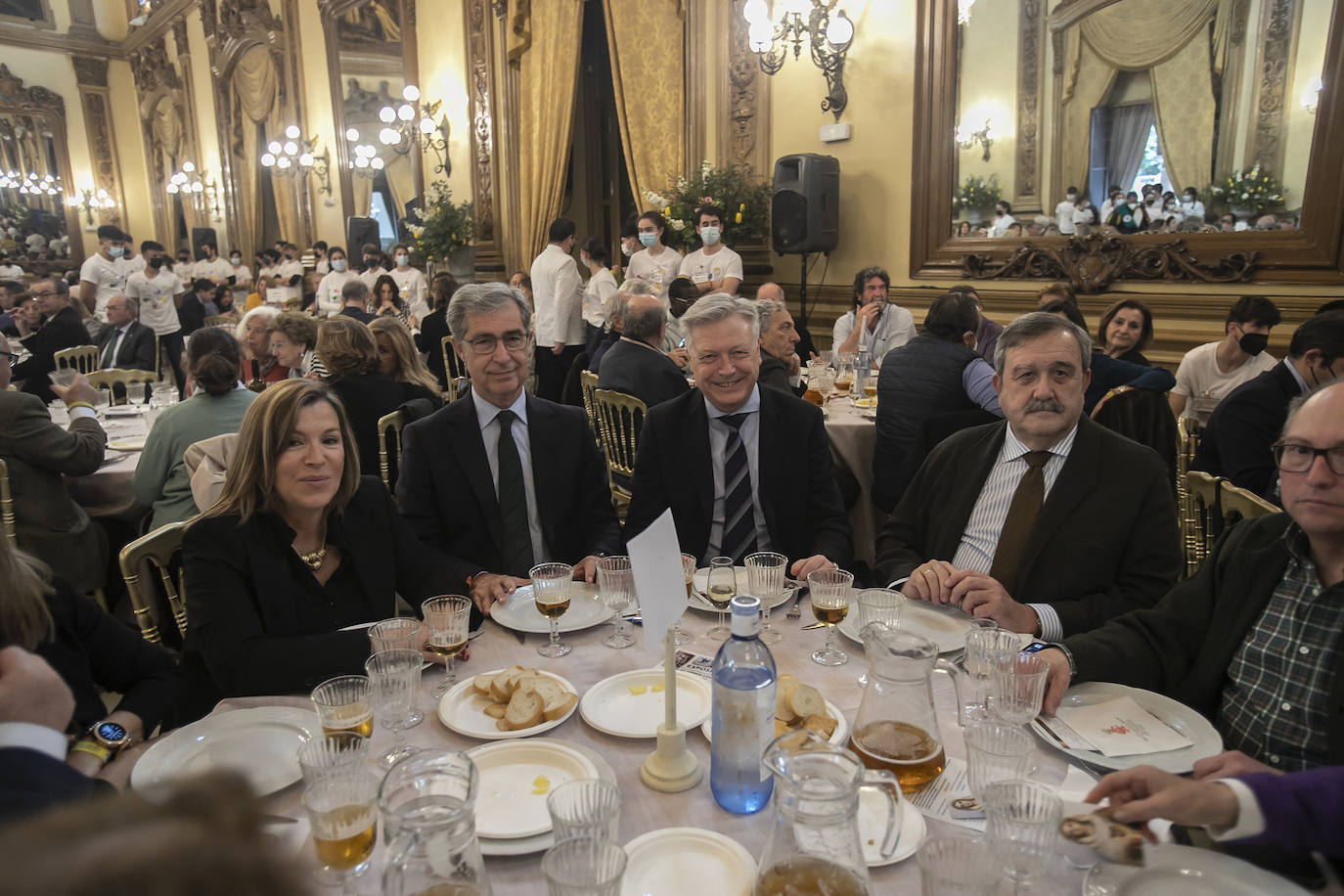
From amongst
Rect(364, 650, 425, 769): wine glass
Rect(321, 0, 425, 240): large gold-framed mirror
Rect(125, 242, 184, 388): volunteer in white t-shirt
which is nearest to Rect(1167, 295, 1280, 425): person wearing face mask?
Rect(364, 650, 425, 769): wine glass

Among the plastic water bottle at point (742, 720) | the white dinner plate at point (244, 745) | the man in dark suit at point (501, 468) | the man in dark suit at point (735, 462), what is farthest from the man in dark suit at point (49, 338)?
the plastic water bottle at point (742, 720)

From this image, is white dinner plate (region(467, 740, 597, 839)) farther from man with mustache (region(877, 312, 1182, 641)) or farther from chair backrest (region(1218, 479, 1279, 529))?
chair backrest (region(1218, 479, 1279, 529))

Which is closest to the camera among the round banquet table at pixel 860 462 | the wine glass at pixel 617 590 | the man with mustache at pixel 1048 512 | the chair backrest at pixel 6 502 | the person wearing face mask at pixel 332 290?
the wine glass at pixel 617 590

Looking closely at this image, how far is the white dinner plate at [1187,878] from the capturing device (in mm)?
903

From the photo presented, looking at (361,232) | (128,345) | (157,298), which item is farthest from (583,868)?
(361,232)

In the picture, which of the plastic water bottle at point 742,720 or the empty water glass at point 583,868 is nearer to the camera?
the empty water glass at point 583,868

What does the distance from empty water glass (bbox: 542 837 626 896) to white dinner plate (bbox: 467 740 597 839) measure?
0.70 ft

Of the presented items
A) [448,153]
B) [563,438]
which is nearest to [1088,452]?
[563,438]

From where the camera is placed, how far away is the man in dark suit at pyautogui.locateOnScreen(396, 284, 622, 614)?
2.35 m

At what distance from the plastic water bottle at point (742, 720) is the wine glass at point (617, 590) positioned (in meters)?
0.55

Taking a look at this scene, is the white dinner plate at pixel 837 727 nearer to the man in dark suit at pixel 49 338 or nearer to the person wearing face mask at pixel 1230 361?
the person wearing face mask at pixel 1230 361

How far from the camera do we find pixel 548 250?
7430 millimetres

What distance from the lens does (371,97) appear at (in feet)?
38.9

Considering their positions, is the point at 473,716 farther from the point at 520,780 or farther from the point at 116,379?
the point at 116,379
